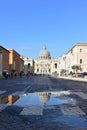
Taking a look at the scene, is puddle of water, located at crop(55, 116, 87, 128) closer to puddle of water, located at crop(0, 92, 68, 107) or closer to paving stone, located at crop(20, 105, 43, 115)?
paving stone, located at crop(20, 105, 43, 115)

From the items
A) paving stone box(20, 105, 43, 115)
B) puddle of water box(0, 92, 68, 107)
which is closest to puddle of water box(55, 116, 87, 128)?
paving stone box(20, 105, 43, 115)

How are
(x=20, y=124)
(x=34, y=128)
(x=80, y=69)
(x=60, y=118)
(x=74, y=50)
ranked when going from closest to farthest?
(x=34, y=128) < (x=20, y=124) < (x=60, y=118) < (x=80, y=69) < (x=74, y=50)

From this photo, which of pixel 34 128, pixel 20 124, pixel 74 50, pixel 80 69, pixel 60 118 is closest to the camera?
pixel 34 128

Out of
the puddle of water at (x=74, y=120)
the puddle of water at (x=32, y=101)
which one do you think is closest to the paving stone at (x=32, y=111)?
the puddle of water at (x=74, y=120)

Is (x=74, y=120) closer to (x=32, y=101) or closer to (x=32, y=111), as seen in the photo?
(x=32, y=111)

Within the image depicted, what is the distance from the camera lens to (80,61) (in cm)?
16262

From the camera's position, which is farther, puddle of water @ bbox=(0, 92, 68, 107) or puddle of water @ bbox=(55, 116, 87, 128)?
puddle of water @ bbox=(0, 92, 68, 107)

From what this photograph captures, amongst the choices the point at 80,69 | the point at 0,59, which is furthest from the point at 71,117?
the point at 80,69

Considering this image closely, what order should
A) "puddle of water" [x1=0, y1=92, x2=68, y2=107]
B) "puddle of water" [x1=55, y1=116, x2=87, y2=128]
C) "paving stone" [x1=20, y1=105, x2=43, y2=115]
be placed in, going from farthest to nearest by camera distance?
"puddle of water" [x1=0, y1=92, x2=68, y2=107] < "paving stone" [x1=20, y1=105, x2=43, y2=115] < "puddle of water" [x1=55, y1=116, x2=87, y2=128]

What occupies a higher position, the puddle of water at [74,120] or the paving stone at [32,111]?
the paving stone at [32,111]

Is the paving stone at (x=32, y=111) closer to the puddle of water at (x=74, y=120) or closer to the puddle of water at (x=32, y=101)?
the puddle of water at (x=74, y=120)

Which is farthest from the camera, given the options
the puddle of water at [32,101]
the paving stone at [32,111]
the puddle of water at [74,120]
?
the puddle of water at [32,101]

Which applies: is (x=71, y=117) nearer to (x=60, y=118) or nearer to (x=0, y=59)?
(x=60, y=118)

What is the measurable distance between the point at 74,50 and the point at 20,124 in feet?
534
